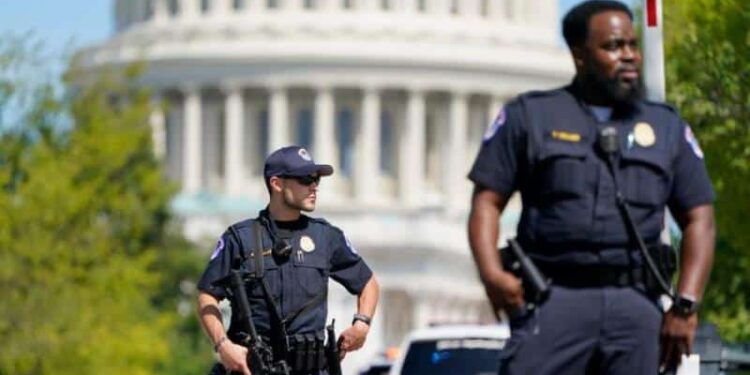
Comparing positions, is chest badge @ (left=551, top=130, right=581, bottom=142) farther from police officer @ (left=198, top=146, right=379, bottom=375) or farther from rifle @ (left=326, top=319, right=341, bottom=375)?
rifle @ (left=326, top=319, right=341, bottom=375)

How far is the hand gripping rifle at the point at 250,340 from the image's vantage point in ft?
51.4

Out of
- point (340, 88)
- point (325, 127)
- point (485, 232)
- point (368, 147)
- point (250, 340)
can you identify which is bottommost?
point (368, 147)

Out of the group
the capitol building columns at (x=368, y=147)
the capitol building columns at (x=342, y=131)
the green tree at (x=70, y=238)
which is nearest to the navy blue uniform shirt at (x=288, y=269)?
the green tree at (x=70, y=238)

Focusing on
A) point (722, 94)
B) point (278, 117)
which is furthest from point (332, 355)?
point (278, 117)

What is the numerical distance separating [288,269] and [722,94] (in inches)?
600

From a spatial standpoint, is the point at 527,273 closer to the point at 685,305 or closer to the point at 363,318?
the point at 685,305

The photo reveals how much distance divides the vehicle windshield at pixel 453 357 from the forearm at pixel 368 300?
28.5 feet

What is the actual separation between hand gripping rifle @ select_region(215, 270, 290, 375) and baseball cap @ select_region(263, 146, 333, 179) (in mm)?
550

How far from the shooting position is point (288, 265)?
1608cm

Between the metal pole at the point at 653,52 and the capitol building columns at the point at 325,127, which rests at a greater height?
the metal pole at the point at 653,52

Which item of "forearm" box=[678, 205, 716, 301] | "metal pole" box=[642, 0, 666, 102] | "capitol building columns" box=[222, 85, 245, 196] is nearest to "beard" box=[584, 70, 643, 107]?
"forearm" box=[678, 205, 716, 301]

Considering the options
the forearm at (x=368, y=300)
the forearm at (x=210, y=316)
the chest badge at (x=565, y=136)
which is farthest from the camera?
the forearm at (x=368, y=300)

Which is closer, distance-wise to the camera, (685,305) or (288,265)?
(685,305)

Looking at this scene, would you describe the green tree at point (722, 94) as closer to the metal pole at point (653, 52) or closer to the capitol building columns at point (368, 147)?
the metal pole at point (653, 52)
